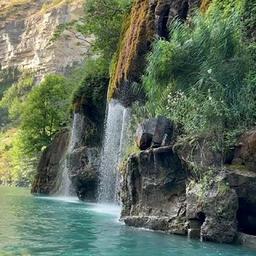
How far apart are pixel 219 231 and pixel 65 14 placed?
8647 cm

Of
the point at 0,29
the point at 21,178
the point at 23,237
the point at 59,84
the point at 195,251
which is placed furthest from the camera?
the point at 0,29

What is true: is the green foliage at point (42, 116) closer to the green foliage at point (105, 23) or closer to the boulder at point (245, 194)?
the green foliage at point (105, 23)

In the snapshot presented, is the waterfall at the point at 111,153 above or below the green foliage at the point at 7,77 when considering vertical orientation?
below

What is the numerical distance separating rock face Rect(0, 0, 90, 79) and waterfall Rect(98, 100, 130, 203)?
2308 inches

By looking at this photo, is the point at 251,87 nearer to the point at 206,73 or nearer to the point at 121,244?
the point at 206,73

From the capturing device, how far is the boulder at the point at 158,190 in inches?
576

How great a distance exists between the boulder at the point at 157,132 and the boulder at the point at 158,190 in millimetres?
290

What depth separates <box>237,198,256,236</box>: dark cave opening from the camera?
12.9 meters

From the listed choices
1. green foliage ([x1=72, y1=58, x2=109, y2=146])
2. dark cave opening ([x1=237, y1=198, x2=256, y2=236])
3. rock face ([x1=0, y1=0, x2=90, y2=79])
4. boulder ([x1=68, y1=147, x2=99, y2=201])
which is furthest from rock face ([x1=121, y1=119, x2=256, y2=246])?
rock face ([x1=0, y1=0, x2=90, y2=79])

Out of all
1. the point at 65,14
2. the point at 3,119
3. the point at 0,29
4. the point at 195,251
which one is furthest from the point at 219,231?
the point at 0,29

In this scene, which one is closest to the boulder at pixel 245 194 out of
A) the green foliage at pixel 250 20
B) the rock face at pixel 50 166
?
the green foliage at pixel 250 20

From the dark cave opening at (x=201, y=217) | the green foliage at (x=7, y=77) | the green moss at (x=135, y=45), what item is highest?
the green foliage at (x=7, y=77)

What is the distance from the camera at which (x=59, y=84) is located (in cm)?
4541

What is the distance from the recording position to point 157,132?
15.2 meters
